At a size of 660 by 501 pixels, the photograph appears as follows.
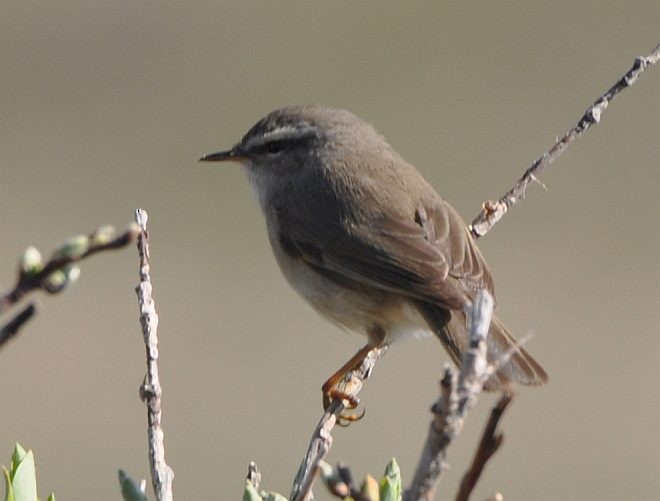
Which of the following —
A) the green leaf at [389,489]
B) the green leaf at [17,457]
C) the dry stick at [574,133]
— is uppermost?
the dry stick at [574,133]

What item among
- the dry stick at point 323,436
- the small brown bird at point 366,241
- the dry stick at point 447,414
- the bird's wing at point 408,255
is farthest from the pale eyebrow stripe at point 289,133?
the dry stick at point 447,414

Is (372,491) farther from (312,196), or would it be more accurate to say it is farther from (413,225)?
(312,196)

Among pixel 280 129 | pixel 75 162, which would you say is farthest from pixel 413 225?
pixel 75 162

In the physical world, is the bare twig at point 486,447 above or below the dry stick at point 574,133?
below

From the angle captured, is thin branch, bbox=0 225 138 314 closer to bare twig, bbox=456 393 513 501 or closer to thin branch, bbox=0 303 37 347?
thin branch, bbox=0 303 37 347

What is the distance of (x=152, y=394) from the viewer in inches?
93.8

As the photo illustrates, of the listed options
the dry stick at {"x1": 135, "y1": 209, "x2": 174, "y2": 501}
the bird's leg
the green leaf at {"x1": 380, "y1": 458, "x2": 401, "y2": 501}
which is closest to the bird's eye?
the bird's leg

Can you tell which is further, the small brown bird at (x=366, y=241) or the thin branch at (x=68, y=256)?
the small brown bird at (x=366, y=241)

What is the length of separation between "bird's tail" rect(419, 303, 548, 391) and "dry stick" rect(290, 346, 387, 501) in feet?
1.15

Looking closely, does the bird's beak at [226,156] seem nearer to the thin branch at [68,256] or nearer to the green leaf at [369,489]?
the green leaf at [369,489]

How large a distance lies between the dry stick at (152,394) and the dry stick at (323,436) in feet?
0.81

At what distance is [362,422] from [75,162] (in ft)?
21.7

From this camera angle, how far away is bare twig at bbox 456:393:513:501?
1.50m

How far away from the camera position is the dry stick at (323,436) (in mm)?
2008
